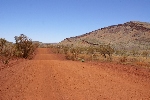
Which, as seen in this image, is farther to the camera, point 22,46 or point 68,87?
point 22,46

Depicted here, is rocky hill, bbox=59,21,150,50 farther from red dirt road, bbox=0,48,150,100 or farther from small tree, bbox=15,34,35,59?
red dirt road, bbox=0,48,150,100

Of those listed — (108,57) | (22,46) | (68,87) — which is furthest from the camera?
(108,57)

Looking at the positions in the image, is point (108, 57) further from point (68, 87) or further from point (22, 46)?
point (68, 87)

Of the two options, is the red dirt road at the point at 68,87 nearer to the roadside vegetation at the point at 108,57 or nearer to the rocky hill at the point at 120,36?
the roadside vegetation at the point at 108,57

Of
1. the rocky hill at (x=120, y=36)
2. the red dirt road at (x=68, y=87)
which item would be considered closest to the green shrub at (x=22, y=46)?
the red dirt road at (x=68, y=87)

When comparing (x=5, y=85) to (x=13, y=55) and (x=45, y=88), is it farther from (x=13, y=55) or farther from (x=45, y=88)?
(x=13, y=55)

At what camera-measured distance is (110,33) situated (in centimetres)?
10919

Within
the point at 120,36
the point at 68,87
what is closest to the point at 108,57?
the point at 68,87

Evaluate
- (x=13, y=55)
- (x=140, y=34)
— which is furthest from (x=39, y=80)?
(x=140, y=34)

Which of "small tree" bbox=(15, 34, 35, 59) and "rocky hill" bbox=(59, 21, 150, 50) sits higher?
"rocky hill" bbox=(59, 21, 150, 50)

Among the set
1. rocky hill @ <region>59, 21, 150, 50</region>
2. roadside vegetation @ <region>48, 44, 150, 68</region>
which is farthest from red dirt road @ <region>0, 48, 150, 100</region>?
rocky hill @ <region>59, 21, 150, 50</region>

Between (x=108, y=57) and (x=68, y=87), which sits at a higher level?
(x=108, y=57)

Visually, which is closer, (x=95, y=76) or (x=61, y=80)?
(x=61, y=80)

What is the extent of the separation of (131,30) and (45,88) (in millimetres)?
97286
